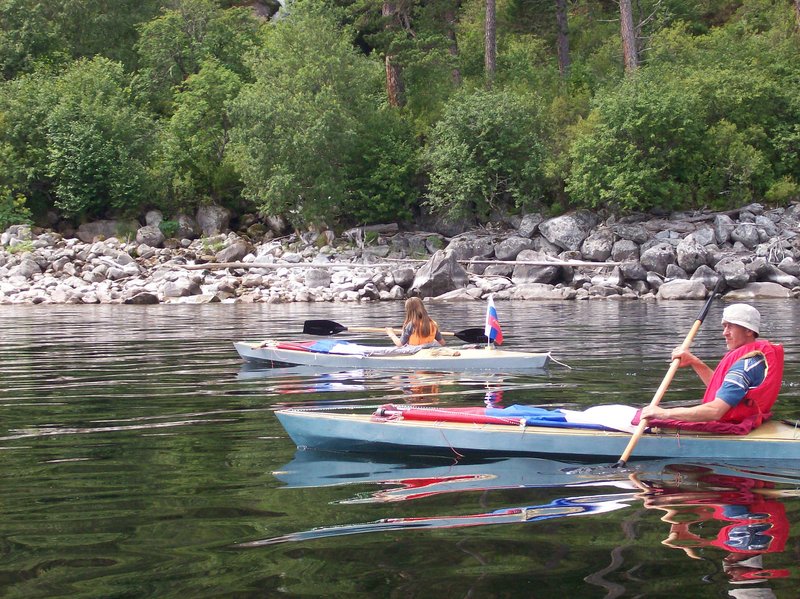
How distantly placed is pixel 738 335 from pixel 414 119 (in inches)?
1374

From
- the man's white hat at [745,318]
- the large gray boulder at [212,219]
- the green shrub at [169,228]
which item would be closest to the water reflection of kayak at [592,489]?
the man's white hat at [745,318]

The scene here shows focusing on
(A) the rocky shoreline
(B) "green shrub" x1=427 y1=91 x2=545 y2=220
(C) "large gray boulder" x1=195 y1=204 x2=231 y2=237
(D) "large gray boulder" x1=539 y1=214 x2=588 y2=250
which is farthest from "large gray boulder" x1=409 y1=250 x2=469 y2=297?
(C) "large gray boulder" x1=195 y1=204 x2=231 y2=237

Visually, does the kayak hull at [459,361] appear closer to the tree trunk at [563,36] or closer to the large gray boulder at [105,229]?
the large gray boulder at [105,229]

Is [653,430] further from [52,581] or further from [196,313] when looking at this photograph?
[196,313]

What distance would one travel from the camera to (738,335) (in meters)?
6.18

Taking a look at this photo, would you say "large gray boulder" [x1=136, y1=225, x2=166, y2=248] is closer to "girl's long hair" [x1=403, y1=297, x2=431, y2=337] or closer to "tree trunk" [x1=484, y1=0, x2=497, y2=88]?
"tree trunk" [x1=484, y1=0, x2=497, y2=88]

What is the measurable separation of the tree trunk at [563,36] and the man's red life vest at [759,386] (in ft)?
120

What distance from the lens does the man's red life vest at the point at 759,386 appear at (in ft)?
20.1

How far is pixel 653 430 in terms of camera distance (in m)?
6.44

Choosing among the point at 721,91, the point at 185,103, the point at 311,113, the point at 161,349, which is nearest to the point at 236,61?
the point at 185,103

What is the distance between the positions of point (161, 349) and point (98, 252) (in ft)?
69.3

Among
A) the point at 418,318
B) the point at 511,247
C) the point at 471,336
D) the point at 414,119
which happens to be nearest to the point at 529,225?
the point at 511,247

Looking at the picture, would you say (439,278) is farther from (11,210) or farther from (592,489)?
(592,489)

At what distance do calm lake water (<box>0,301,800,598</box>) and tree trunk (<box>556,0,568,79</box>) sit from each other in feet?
109
